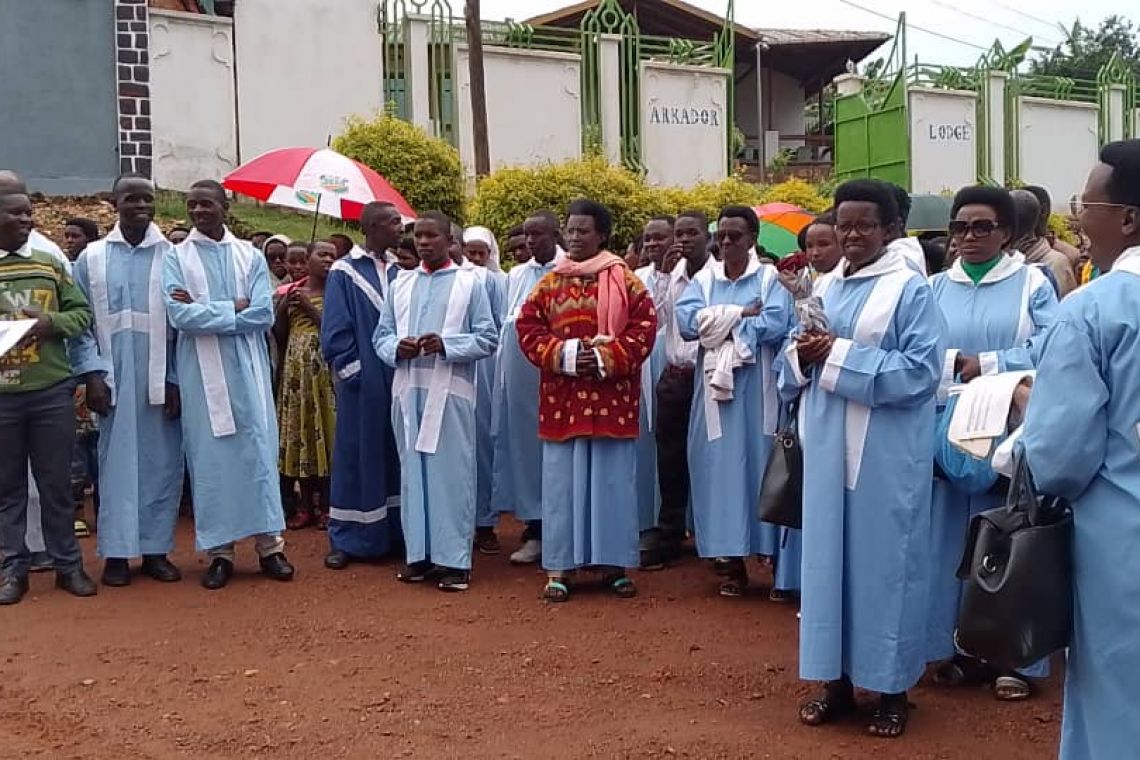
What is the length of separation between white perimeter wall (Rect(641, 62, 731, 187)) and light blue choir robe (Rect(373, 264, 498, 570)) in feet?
40.8

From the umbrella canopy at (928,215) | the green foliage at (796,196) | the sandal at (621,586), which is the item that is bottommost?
the sandal at (621,586)

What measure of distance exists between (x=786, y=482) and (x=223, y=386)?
3271 millimetres

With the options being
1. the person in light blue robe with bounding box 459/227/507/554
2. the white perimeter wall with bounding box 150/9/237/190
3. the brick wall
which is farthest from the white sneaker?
the white perimeter wall with bounding box 150/9/237/190

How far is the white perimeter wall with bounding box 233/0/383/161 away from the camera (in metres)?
15.6

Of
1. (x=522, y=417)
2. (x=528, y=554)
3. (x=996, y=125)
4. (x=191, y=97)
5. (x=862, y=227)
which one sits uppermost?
(x=996, y=125)

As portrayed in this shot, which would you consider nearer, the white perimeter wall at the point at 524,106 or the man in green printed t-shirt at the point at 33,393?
the man in green printed t-shirt at the point at 33,393

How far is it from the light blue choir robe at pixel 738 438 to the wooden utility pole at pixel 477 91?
999 cm

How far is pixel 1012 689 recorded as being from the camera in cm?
495

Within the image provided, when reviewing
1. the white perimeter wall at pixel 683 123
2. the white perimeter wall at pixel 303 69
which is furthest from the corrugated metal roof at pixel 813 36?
the white perimeter wall at pixel 303 69

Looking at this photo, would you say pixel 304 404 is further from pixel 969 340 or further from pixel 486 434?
pixel 969 340

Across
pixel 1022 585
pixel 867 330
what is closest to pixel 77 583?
pixel 867 330

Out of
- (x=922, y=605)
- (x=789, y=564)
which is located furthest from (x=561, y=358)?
(x=922, y=605)

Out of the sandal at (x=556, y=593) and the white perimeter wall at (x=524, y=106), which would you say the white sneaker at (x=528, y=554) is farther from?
the white perimeter wall at (x=524, y=106)

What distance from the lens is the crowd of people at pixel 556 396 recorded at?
177 inches
